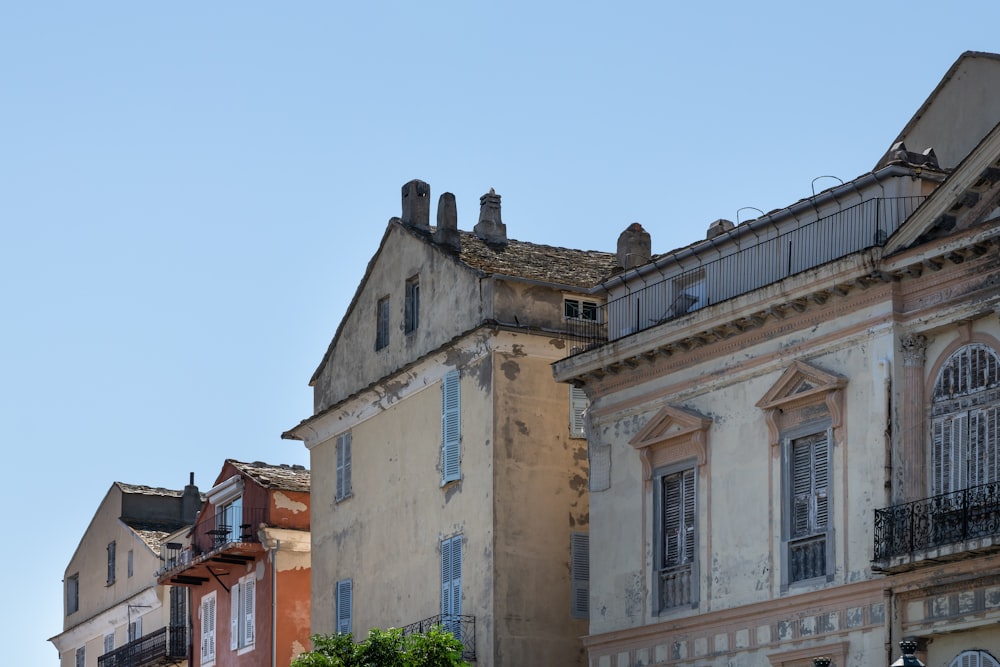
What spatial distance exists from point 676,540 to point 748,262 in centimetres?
429

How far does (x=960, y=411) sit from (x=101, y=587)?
3621 centimetres

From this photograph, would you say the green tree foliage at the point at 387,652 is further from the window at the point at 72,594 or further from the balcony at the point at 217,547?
the window at the point at 72,594

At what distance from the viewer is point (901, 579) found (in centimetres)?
2655

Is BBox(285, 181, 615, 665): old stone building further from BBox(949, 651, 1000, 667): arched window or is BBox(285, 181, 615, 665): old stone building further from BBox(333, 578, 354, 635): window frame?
BBox(949, 651, 1000, 667): arched window

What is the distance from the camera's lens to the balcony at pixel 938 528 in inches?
999

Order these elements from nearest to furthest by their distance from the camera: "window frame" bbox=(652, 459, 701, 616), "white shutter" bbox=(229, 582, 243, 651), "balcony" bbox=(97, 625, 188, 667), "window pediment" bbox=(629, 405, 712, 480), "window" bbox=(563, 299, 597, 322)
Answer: "window frame" bbox=(652, 459, 701, 616) → "window pediment" bbox=(629, 405, 712, 480) → "window" bbox=(563, 299, 597, 322) → "white shutter" bbox=(229, 582, 243, 651) → "balcony" bbox=(97, 625, 188, 667)

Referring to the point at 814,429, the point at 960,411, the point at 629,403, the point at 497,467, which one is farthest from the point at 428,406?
the point at 960,411

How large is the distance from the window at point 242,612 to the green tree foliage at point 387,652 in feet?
45.1

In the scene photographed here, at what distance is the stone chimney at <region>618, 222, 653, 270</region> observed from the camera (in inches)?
1427

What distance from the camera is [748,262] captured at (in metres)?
30.4

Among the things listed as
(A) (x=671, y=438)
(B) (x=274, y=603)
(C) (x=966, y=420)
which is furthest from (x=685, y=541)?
(B) (x=274, y=603)

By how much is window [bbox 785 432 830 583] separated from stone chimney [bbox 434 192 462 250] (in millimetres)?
11195

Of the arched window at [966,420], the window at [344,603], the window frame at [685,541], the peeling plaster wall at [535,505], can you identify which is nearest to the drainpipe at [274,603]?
the window at [344,603]

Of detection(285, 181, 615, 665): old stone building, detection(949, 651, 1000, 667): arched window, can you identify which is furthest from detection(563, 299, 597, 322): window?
detection(949, 651, 1000, 667): arched window
